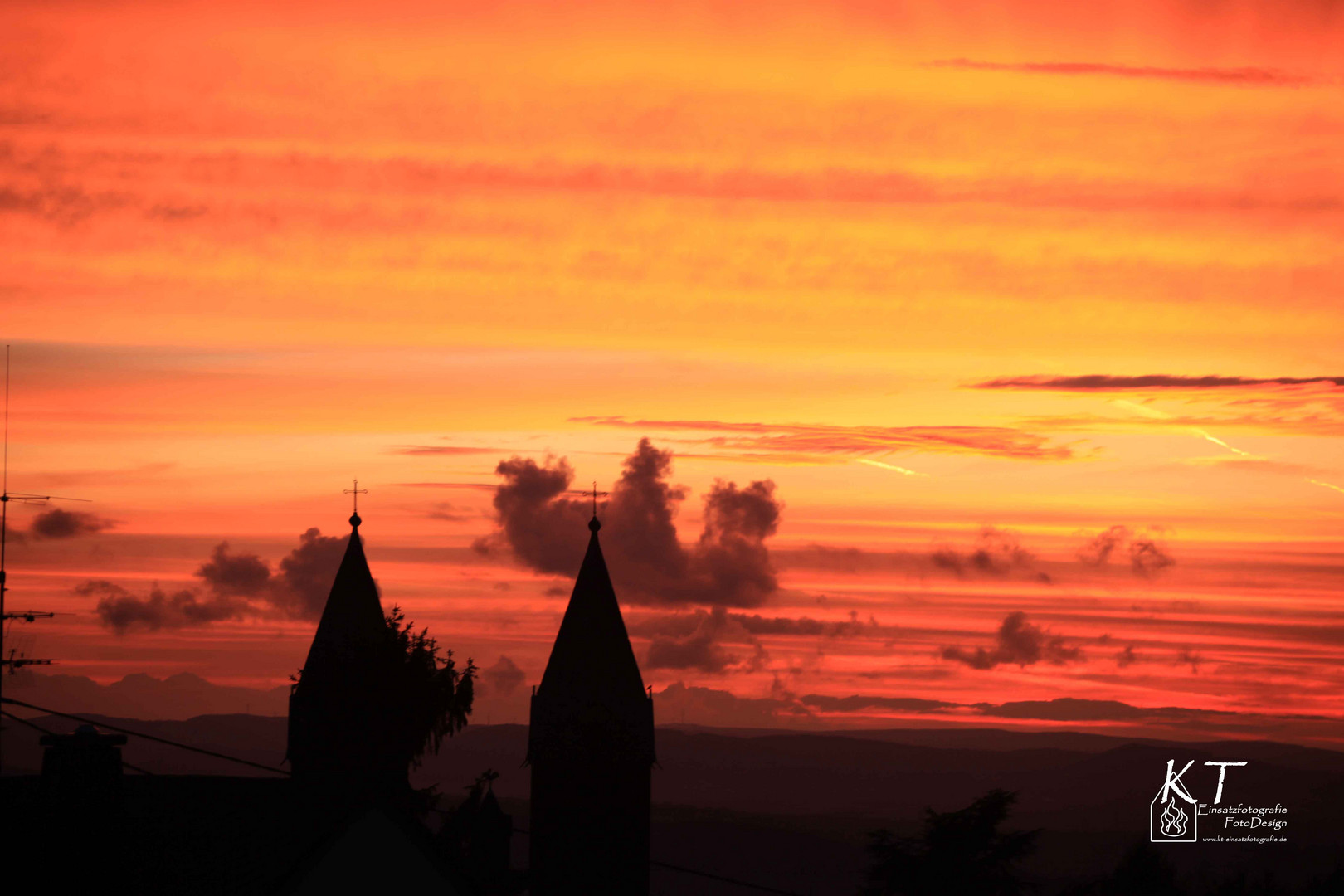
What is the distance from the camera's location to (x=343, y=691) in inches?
2146

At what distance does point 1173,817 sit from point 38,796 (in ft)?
353

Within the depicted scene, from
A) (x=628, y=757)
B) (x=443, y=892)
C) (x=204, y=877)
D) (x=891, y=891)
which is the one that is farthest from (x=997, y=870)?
(x=204, y=877)

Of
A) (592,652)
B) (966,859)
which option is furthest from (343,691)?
(966,859)

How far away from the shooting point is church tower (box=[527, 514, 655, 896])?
2068 inches

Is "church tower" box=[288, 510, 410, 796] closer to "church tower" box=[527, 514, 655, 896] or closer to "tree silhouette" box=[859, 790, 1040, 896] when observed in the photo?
"church tower" box=[527, 514, 655, 896]

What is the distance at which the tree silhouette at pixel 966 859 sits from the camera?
191ft

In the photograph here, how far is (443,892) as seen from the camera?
120 ft

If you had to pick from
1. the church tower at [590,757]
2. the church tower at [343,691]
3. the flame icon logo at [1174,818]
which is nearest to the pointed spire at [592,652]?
the church tower at [590,757]

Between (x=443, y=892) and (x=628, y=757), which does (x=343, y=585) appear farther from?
(x=443, y=892)

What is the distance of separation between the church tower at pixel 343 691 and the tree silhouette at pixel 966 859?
18.3 metres

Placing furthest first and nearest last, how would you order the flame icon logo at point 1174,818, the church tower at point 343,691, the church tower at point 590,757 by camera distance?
the flame icon logo at point 1174,818 < the church tower at point 343,691 < the church tower at point 590,757

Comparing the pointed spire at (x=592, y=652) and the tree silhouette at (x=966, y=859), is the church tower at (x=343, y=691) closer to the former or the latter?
the pointed spire at (x=592, y=652)

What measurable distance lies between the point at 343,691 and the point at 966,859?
22.8 m

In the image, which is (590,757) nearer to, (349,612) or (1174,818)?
(349,612)
